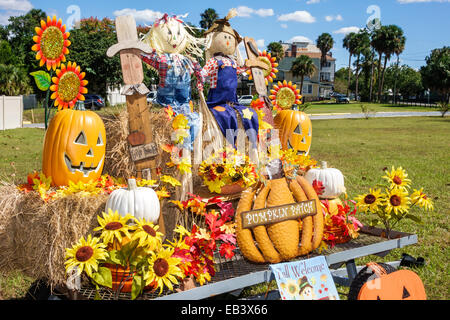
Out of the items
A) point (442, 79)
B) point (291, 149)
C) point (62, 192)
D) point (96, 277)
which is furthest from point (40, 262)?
point (442, 79)

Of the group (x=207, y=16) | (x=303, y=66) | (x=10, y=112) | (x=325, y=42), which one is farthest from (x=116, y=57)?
(x=325, y=42)

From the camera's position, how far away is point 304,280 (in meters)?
2.46

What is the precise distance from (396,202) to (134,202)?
6.79 ft

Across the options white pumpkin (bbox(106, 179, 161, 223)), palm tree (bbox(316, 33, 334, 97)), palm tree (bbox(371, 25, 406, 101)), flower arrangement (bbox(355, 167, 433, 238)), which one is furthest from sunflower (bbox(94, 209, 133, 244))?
palm tree (bbox(316, 33, 334, 97))

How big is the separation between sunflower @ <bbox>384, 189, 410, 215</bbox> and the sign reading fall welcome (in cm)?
75

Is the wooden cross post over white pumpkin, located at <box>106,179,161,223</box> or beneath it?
over

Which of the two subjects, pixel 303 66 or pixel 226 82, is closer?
pixel 226 82

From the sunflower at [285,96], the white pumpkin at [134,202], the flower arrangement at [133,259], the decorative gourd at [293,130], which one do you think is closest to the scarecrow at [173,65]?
the white pumpkin at [134,202]

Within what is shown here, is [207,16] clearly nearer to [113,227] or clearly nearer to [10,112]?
[10,112]

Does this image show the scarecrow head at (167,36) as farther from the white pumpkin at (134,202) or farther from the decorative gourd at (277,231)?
the decorative gourd at (277,231)

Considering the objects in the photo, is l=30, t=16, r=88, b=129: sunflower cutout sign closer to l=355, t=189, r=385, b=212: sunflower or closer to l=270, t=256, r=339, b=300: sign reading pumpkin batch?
l=270, t=256, r=339, b=300: sign reading pumpkin batch

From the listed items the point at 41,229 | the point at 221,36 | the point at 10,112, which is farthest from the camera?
the point at 10,112

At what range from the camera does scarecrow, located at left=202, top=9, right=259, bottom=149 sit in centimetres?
373

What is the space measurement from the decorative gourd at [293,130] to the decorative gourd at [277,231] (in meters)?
2.14
